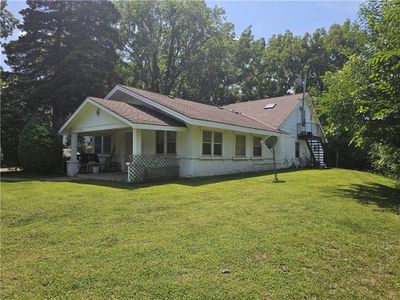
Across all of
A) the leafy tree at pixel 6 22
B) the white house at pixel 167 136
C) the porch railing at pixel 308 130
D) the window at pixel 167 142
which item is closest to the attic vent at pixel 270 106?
the white house at pixel 167 136

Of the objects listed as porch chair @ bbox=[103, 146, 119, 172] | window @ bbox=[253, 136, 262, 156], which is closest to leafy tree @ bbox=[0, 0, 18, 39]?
porch chair @ bbox=[103, 146, 119, 172]

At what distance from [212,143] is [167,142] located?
228 centimetres

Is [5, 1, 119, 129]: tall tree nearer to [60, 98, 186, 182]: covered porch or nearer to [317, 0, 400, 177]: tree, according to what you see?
[60, 98, 186, 182]: covered porch

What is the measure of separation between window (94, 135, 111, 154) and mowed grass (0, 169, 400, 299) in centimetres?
1135

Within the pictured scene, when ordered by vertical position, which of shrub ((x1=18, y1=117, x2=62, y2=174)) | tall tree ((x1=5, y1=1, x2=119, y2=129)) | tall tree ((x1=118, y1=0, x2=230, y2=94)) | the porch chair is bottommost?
the porch chair

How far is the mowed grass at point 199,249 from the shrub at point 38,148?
25.1 ft

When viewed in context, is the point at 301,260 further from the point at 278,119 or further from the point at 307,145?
the point at 307,145

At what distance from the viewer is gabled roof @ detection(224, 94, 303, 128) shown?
71.9 feet

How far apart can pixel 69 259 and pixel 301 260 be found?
10.2ft

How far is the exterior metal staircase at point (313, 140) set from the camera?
24047 mm

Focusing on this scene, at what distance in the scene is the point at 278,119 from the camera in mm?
21766

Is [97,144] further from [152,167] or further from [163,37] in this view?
[163,37]

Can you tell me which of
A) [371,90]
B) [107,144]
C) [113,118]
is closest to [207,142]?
[113,118]

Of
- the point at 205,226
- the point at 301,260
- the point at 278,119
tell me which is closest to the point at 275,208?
the point at 205,226
